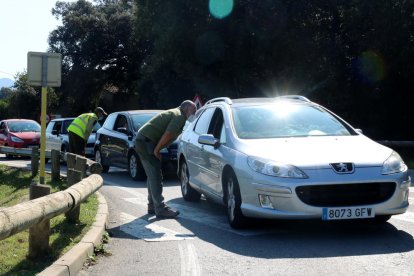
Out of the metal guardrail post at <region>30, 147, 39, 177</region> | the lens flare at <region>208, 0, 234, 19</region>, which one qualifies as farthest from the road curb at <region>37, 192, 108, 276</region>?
the lens flare at <region>208, 0, 234, 19</region>

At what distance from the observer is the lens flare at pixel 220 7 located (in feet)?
78.1

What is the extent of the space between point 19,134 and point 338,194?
69.3 ft

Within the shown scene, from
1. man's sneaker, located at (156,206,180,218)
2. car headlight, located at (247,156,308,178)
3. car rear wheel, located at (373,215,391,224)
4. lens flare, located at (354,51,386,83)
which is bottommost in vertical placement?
man's sneaker, located at (156,206,180,218)

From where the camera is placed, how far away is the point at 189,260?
19.8ft

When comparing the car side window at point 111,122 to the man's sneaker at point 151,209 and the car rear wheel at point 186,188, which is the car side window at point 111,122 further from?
the man's sneaker at point 151,209

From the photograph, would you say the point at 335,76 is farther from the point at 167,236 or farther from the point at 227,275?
the point at 227,275

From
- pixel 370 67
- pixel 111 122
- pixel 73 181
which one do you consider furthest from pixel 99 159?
pixel 370 67

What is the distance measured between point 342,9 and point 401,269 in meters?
20.1

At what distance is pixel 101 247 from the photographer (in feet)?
21.4

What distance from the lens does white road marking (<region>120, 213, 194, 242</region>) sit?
7207mm

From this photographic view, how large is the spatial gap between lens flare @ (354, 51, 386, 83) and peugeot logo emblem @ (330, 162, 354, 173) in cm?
1773

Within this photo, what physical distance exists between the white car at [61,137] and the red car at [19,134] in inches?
95.5

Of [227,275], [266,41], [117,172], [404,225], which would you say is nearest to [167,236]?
[227,275]

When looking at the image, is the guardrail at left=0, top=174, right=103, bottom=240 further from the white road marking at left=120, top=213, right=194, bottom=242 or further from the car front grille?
the car front grille
